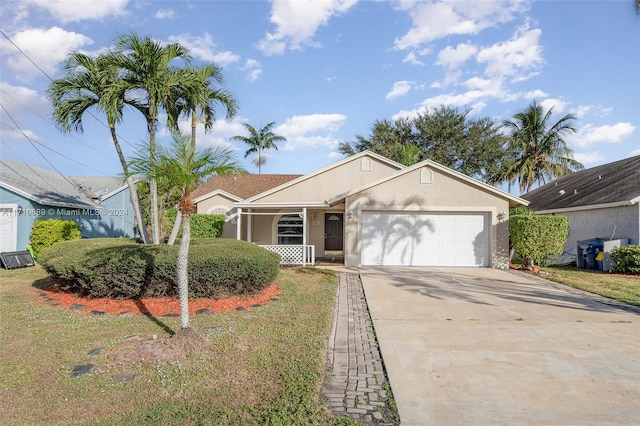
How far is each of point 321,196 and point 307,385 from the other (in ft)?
43.6

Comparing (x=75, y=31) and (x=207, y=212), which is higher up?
(x=75, y=31)

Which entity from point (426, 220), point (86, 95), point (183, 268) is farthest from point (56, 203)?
point (426, 220)

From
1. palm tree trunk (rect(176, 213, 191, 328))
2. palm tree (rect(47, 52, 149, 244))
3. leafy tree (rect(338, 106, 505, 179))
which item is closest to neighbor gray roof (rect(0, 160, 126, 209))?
palm tree (rect(47, 52, 149, 244))

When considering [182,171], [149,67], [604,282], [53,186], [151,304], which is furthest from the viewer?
[53,186]

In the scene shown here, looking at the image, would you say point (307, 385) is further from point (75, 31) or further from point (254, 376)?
point (75, 31)

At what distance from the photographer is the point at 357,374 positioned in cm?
418

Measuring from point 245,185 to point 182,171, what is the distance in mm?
16635

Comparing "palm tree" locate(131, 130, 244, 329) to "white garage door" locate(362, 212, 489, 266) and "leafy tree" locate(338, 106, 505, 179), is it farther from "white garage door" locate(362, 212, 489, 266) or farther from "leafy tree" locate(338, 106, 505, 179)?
"leafy tree" locate(338, 106, 505, 179)

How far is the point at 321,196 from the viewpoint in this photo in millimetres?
16828

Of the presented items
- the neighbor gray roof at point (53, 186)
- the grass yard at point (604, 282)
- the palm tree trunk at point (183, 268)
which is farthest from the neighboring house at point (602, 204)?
the neighbor gray roof at point (53, 186)

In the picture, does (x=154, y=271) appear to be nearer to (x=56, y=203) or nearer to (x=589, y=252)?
(x=56, y=203)

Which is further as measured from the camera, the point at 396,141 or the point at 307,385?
the point at 396,141

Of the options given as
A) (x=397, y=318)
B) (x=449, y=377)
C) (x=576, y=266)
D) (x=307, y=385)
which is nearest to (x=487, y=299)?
(x=397, y=318)

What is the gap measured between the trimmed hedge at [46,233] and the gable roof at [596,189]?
22045 millimetres
